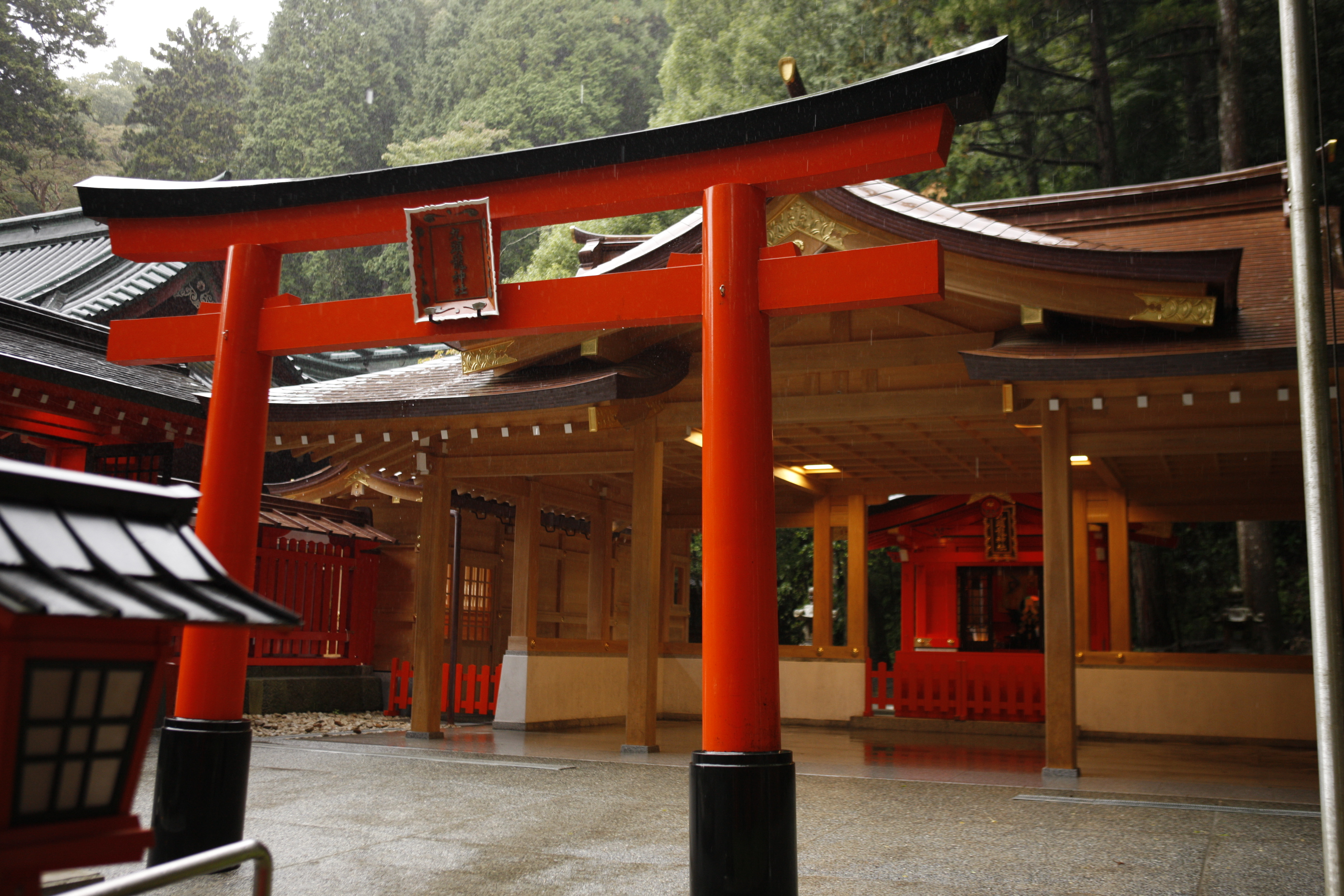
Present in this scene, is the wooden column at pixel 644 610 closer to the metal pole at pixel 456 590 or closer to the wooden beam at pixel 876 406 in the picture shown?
the wooden beam at pixel 876 406

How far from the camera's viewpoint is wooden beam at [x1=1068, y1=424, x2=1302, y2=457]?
961 centimetres

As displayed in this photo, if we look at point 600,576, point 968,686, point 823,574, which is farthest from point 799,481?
point 968,686

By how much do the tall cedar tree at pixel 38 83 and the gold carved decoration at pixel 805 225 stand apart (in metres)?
27.6

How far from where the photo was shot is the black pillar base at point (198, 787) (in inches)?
210

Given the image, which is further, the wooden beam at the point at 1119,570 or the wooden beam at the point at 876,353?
the wooden beam at the point at 1119,570

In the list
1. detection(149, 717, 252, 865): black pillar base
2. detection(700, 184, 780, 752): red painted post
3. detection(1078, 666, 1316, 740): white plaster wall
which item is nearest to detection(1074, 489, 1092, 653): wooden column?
detection(1078, 666, 1316, 740): white plaster wall

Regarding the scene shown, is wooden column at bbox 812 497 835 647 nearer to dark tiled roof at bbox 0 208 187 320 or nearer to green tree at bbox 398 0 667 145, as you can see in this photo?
dark tiled roof at bbox 0 208 187 320

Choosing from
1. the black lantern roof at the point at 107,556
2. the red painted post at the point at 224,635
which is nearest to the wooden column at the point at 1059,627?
the red painted post at the point at 224,635

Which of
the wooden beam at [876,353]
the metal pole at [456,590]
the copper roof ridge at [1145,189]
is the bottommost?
the metal pole at [456,590]

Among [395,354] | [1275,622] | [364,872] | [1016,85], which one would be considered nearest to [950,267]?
[364,872]

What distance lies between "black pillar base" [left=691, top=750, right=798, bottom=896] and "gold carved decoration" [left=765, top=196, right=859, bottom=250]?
19.5ft

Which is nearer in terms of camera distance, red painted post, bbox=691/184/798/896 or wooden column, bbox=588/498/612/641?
red painted post, bbox=691/184/798/896

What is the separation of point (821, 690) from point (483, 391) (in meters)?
7.04

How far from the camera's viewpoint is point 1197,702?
13109mm
